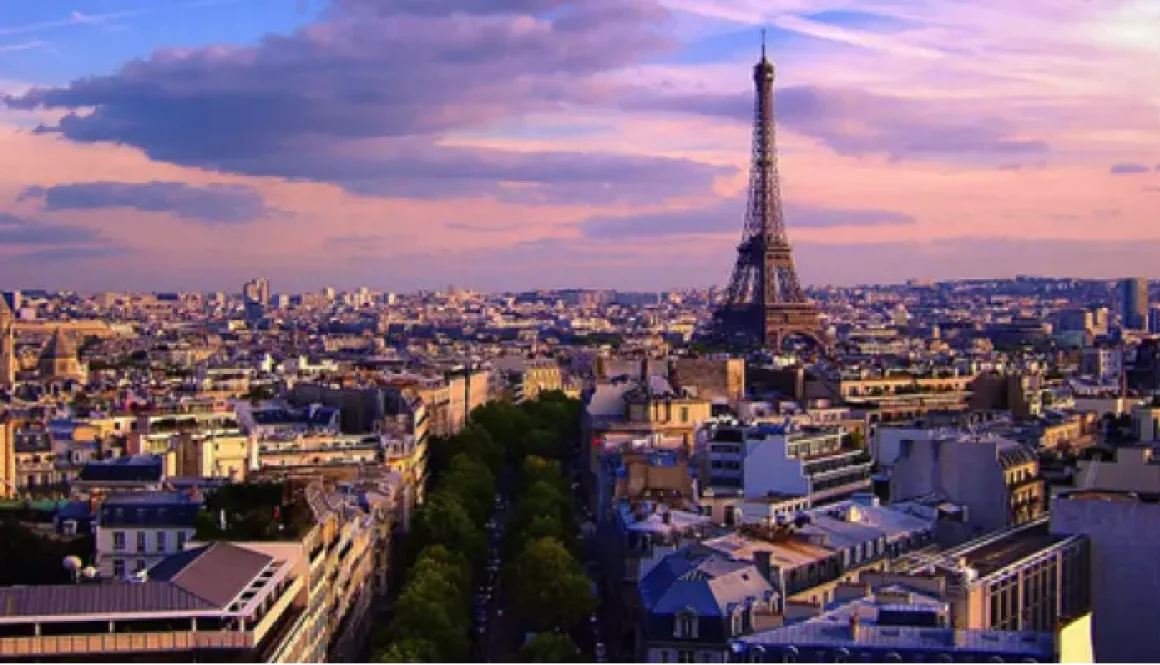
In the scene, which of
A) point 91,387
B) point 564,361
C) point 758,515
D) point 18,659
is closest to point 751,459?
point 758,515

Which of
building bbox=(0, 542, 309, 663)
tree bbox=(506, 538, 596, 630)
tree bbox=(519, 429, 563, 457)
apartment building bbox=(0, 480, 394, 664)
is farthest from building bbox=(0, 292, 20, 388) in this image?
building bbox=(0, 542, 309, 663)

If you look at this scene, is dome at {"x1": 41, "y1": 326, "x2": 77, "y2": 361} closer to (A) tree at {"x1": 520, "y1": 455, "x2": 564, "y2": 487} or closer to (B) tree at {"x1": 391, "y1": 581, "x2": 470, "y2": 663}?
(A) tree at {"x1": 520, "y1": 455, "x2": 564, "y2": 487}

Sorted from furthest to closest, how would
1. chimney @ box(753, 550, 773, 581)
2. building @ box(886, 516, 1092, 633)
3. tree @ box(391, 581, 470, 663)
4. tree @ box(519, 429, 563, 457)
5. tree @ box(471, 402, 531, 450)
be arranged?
tree @ box(471, 402, 531, 450) < tree @ box(519, 429, 563, 457) < tree @ box(391, 581, 470, 663) < chimney @ box(753, 550, 773, 581) < building @ box(886, 516, 1092, 633)

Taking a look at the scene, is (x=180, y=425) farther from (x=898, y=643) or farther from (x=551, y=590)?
(x=898, y=643)

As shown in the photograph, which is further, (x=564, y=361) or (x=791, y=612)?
(x=564, y=361)

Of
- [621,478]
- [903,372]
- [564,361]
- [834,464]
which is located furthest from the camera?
[564,361]

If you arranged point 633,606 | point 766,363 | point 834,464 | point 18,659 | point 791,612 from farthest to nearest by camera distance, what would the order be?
point 766,363 → point 834,464 → point 633,606 → point 791,612 → point 18,659

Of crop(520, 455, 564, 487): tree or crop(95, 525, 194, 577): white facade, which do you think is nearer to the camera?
crop(95, 525, 194, 577): white facade

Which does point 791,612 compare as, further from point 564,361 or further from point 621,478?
point 564,361
